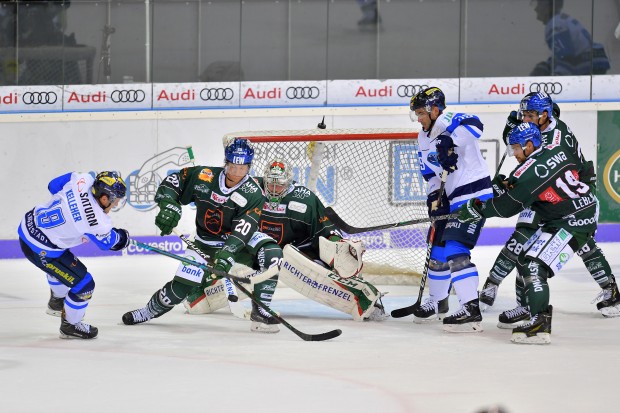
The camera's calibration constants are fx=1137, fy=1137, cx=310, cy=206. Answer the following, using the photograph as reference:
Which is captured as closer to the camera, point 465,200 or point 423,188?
point 465,200

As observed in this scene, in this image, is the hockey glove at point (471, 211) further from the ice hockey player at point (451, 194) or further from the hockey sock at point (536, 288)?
the hockey sock at point (536, 288)

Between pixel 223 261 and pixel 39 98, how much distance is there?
3795 mm

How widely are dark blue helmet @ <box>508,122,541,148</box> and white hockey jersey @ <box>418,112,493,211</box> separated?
31 centimetres

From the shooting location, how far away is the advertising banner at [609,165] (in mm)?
8445

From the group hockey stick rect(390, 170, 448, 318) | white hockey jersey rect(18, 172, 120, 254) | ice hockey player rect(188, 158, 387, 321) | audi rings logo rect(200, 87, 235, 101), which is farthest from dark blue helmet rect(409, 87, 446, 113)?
audi rings logo rect(200, 87, 235, 101)

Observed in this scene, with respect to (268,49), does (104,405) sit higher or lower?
lower

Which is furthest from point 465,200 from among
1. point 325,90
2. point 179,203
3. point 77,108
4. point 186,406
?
point 77,108

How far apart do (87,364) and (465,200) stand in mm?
1975

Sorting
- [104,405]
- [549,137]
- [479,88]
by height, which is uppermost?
[479,88]

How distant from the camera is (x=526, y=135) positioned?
4.94 meters

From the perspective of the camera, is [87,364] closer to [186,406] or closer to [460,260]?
[186,406]

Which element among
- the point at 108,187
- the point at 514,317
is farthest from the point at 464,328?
the point at 108,187

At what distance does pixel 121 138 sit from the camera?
320 inches

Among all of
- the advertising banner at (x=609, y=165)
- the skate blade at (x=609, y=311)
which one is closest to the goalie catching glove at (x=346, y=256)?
the skate blade at (x=609, y=311)
